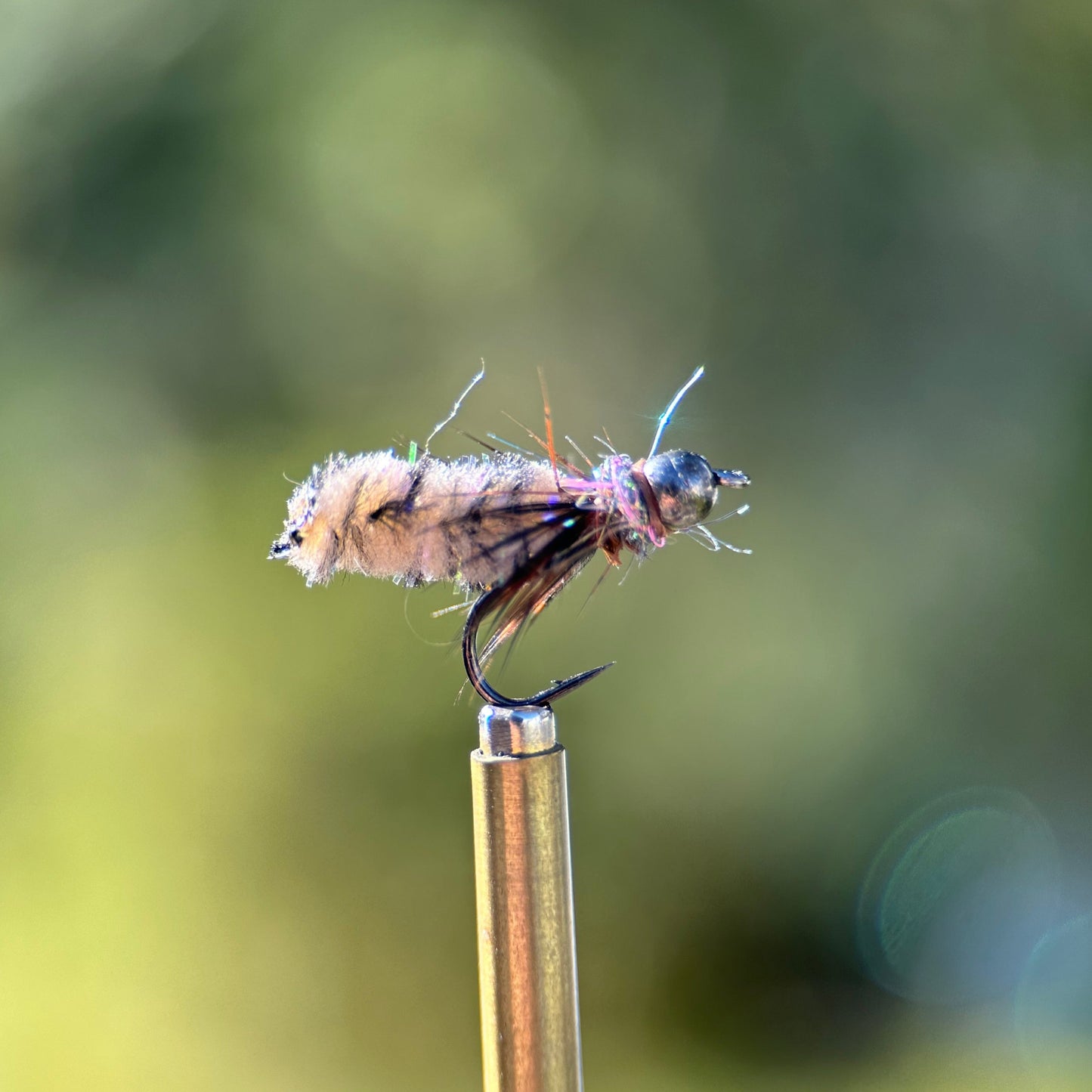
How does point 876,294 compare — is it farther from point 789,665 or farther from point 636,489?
point 636,489

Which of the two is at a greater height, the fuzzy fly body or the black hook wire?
the fuzzy fly body

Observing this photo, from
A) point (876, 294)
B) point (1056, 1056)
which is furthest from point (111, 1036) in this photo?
point (876, 294)

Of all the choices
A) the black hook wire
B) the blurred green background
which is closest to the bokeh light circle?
the blurred green background

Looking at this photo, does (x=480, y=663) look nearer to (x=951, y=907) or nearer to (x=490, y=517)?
(x=490, y=517)

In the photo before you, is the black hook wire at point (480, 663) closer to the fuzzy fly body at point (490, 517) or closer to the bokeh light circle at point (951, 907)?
the fuzzy fly body at point (490, 517)

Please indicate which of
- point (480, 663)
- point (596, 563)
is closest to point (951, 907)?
point (596, 563)

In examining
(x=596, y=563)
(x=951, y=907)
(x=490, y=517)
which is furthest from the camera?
(x=951, y=907)

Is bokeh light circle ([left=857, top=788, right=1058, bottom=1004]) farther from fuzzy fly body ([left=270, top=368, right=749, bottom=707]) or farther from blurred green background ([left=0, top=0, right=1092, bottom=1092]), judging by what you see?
fuzzy fly body ([left=270, top=368, right=749, bottom=707])
